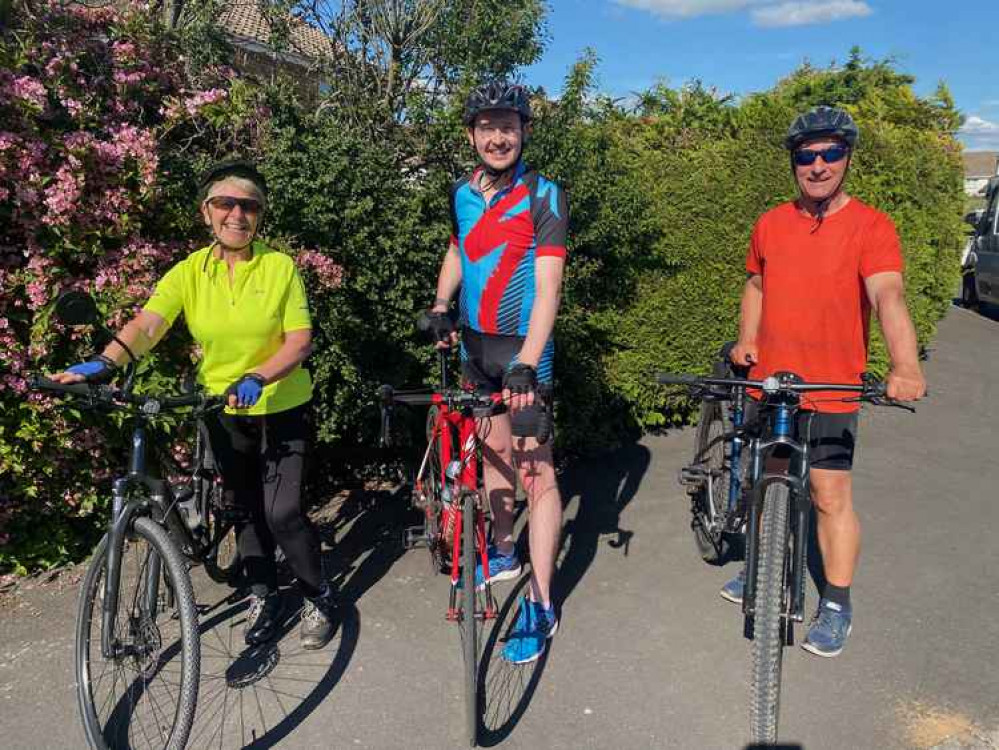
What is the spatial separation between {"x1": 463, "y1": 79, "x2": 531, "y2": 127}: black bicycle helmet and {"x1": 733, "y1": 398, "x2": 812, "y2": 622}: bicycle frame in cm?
154

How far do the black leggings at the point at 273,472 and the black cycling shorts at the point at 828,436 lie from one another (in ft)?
6.61

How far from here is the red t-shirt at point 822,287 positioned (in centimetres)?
297

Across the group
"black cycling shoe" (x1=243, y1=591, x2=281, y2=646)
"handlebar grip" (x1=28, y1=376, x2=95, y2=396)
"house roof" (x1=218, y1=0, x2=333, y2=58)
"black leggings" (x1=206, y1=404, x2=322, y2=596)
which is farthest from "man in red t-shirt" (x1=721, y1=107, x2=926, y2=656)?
"house roof" (x1=218, y1=0, x2=333, y2=58)

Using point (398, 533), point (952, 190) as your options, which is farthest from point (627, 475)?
point (952, 190)

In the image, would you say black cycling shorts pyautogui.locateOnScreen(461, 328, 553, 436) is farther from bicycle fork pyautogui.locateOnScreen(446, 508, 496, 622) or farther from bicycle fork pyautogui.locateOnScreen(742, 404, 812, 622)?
bicycle fork pyautogui.locateOnScreen(742, 404, 812, 622)

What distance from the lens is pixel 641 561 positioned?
430cm

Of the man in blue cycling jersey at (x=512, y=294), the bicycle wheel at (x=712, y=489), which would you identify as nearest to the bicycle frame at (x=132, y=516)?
the man in blue cycling jersey at (x=512, y=294)

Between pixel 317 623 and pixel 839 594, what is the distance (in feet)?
7.56

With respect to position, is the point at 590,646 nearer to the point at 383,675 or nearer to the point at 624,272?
the point at 383,675

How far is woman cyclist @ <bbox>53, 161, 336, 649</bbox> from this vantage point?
3.00 m

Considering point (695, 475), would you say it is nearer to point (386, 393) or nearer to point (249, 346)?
point (386, 393)

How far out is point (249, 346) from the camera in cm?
308

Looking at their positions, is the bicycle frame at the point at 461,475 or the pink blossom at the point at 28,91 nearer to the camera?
the bicycle frame at the point at 461,475

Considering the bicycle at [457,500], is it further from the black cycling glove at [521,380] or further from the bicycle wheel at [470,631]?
the black cycling glove at [521,380]
